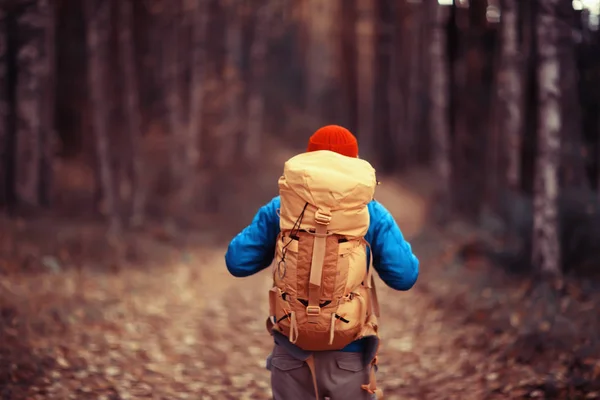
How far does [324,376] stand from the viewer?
3529 millimetres

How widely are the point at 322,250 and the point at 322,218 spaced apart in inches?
6.5

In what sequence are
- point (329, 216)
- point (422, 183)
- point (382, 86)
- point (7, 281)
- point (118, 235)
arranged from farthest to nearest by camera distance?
1. point (382, 86)
2. point (422, 183)
3. point (118, 235)
4. point (7, 281)
5. point (329, 216)

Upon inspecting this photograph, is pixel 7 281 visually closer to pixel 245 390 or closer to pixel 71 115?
pixel 245 390

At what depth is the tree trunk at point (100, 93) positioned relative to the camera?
546 inches

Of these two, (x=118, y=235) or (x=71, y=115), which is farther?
(x=71, y=115)

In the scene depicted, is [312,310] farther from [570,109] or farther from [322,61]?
[322,61]

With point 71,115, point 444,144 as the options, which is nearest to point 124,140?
point 71,115

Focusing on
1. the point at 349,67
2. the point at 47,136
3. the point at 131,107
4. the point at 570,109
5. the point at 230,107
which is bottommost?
the point at 570,109

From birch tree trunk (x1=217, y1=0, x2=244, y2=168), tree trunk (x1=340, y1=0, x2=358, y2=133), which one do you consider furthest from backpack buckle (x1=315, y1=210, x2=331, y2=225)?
tree trunk (x1=340, y1=0, x2=358, y2=133)

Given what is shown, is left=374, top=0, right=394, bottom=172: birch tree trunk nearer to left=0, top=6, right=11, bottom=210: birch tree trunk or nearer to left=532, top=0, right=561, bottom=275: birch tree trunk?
left=0, top=6, right=11, bottom=210: birch tree trunk

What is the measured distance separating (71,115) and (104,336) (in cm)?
1152

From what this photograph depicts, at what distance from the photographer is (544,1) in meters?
8.73


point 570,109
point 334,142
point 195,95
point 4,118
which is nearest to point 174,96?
point 195,95

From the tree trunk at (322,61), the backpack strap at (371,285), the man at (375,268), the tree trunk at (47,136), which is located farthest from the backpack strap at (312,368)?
the tree trunk at (322,61)
